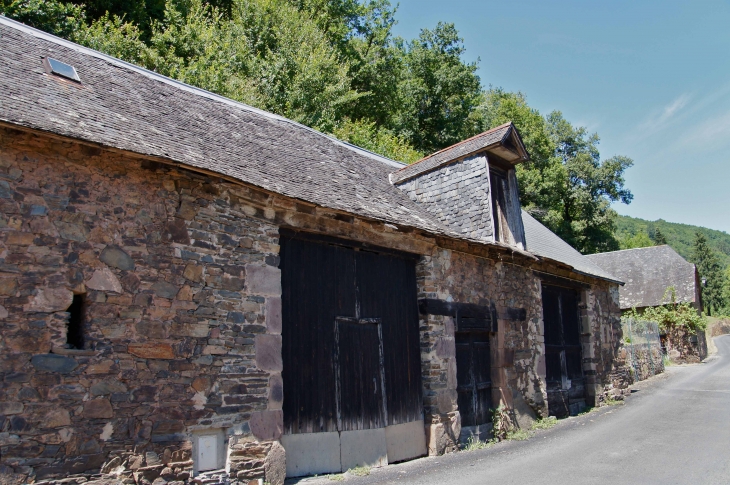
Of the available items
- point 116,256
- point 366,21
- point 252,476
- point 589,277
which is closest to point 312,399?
point 252,476

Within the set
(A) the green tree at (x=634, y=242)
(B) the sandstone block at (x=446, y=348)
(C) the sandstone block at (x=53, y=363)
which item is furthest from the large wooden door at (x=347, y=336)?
(A) the green tree at (x=634, y=242)

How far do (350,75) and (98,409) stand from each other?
2279 cm

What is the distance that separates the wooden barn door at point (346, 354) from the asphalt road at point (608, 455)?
0.47m

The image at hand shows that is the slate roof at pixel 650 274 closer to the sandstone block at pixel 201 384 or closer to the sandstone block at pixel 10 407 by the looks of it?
the sandstone block at pixel 201 384

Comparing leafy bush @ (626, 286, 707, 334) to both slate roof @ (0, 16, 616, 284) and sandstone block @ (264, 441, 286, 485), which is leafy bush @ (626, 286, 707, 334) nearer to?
slate roof @ (0, 16, 616, 284)

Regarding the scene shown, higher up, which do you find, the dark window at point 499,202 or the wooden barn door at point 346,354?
the dark window at point 499,202

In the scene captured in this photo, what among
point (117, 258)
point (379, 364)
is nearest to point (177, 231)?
point (117, 258)

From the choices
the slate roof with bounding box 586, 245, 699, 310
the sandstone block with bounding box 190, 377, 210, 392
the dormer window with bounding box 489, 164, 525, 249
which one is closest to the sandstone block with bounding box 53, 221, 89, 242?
the sandstone block with bounding box 190, 377, 210, 392

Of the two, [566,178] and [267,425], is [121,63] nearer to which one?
[267,425]

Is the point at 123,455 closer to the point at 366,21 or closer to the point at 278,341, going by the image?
the point at 278,341

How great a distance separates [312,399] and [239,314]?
1.64m

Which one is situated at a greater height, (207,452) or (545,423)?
(207,452)

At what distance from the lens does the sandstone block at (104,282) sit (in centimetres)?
554

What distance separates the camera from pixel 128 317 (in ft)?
18.8
